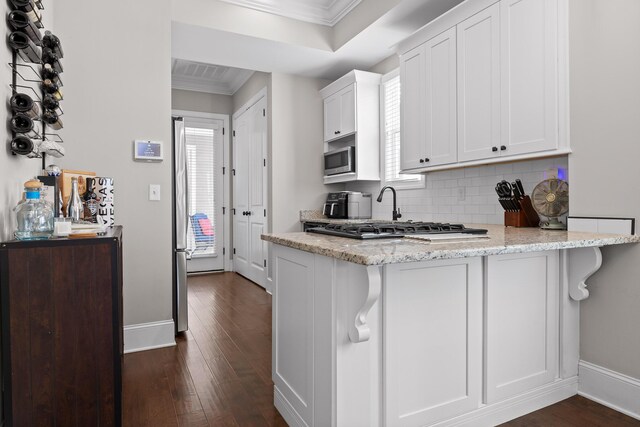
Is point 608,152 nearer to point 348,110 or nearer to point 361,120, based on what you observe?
point 361,120

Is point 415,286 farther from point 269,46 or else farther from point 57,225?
point 269,46

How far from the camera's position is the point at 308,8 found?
153 inches

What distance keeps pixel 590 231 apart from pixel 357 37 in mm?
2648

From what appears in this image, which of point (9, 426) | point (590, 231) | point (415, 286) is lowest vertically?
point (9, 426)

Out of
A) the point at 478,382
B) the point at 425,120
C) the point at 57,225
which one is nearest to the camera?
the point at 57,225

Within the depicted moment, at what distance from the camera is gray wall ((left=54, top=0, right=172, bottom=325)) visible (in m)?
2.85

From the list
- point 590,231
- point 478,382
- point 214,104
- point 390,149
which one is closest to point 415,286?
point 478,382

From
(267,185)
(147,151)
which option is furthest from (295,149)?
(147,151)

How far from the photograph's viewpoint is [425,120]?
10.2ft

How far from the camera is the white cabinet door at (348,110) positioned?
422 centimetres

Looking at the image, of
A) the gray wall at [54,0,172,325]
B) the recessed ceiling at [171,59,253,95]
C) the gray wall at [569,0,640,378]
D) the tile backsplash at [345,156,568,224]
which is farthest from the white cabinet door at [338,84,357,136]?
the gray wall at [569,0,640,378]

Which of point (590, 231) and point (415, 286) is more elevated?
point (590, 231)

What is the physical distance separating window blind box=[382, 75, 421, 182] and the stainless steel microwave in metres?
0.35

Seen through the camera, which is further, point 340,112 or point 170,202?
point 340,112
